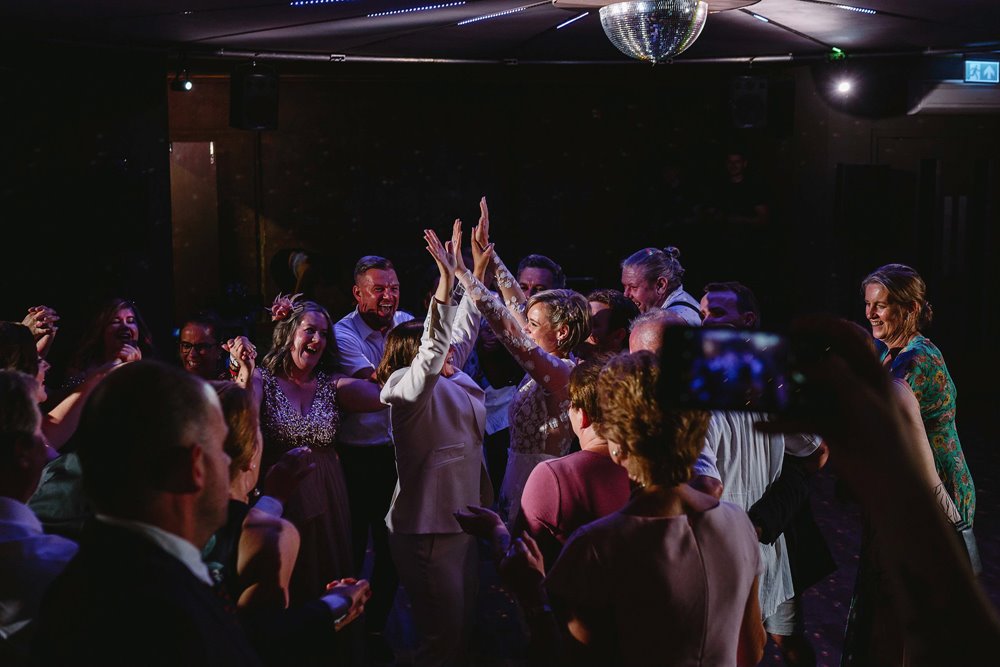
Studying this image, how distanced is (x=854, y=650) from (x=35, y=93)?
17.1ft

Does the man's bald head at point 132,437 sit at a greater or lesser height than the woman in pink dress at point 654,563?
greater

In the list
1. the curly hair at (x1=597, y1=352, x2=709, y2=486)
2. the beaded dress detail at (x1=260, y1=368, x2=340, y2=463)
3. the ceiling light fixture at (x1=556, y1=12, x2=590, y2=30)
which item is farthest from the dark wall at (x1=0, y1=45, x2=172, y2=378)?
the curly hair at (x1=597, y1=352, x2=709, y2=486)

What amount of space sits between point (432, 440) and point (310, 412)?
54 centimetres

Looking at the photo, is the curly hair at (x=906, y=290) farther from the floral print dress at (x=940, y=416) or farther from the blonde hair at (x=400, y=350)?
the blonde hair at (x=400, y=350)

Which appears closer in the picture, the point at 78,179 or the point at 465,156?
the point at 78,179

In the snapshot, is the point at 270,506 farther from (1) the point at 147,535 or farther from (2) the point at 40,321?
(2) the point at 40,321

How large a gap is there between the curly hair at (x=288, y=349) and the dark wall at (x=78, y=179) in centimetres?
281

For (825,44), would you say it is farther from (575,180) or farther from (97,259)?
(97,259)

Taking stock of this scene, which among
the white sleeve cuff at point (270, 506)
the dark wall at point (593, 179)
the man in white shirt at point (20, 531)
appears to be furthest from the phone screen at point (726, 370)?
the dark wall at point (593, 179)

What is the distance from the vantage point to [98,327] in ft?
12.1

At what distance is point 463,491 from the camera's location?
3.10m

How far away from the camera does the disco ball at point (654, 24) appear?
3.76 metres

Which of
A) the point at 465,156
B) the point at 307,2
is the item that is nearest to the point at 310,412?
the point at 307,2

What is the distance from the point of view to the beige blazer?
2959mm
